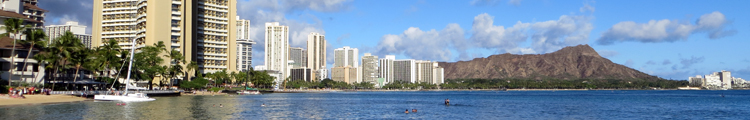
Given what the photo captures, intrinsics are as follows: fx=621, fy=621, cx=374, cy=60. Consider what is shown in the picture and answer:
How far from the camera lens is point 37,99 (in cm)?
7725

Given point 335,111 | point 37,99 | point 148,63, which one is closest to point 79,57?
point 37,99

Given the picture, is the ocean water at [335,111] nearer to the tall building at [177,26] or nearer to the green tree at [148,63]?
the green tree at [148,63]

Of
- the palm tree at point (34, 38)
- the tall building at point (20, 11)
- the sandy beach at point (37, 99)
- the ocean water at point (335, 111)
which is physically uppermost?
the tall building at point (20, 11)

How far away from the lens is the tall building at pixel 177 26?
158 metres

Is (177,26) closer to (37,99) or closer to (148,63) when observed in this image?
(148,63)

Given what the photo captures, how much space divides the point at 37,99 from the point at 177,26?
85858 mm

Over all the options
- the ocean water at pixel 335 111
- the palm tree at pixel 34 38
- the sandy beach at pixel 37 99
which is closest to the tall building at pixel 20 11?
the palm tree at pixel 34 38

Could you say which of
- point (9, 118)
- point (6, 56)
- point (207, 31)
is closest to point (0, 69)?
point (6, 56)

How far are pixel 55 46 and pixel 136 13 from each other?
82.4 m

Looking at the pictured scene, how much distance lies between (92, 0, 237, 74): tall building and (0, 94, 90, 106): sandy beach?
7247cm

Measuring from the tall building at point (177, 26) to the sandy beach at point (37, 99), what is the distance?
7247 cm

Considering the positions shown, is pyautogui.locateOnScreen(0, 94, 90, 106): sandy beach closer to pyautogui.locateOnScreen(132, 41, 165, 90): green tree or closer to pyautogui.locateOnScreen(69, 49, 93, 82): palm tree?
pyautogui.locateOnScreen(69, 49, 93, 82): palm tree

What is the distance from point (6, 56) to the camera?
87875 millimetres

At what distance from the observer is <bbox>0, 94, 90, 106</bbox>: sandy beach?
7019 centimetres
